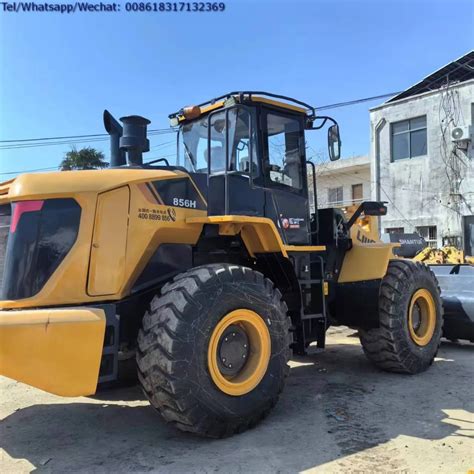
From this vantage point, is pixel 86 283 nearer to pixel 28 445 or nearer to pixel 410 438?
pixel 28 445

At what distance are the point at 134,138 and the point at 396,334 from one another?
12.2 feet

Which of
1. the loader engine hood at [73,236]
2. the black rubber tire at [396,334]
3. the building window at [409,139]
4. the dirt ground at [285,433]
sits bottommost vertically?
the dirt ground at [285,433]

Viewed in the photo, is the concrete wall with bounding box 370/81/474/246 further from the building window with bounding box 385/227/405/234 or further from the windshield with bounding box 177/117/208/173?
the windshield with bounding box 177/117/208/173

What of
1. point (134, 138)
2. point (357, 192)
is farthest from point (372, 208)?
point (357, 192)

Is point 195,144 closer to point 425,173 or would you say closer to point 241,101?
point 241,101

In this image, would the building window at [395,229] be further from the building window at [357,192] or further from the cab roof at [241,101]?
the cab roof at [241,101]

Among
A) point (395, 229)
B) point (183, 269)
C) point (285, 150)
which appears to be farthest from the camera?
point (395, 229)

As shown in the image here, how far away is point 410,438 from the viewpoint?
436cm

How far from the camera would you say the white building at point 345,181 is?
92.3 ft

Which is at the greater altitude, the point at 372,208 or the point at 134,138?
the point at 134,138

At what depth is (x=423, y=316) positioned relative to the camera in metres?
6.93

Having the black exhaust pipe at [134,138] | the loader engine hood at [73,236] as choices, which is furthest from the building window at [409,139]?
the loader engine hood at [73,236]

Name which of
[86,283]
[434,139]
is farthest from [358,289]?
[434,139]

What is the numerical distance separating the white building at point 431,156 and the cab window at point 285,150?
15.8m
